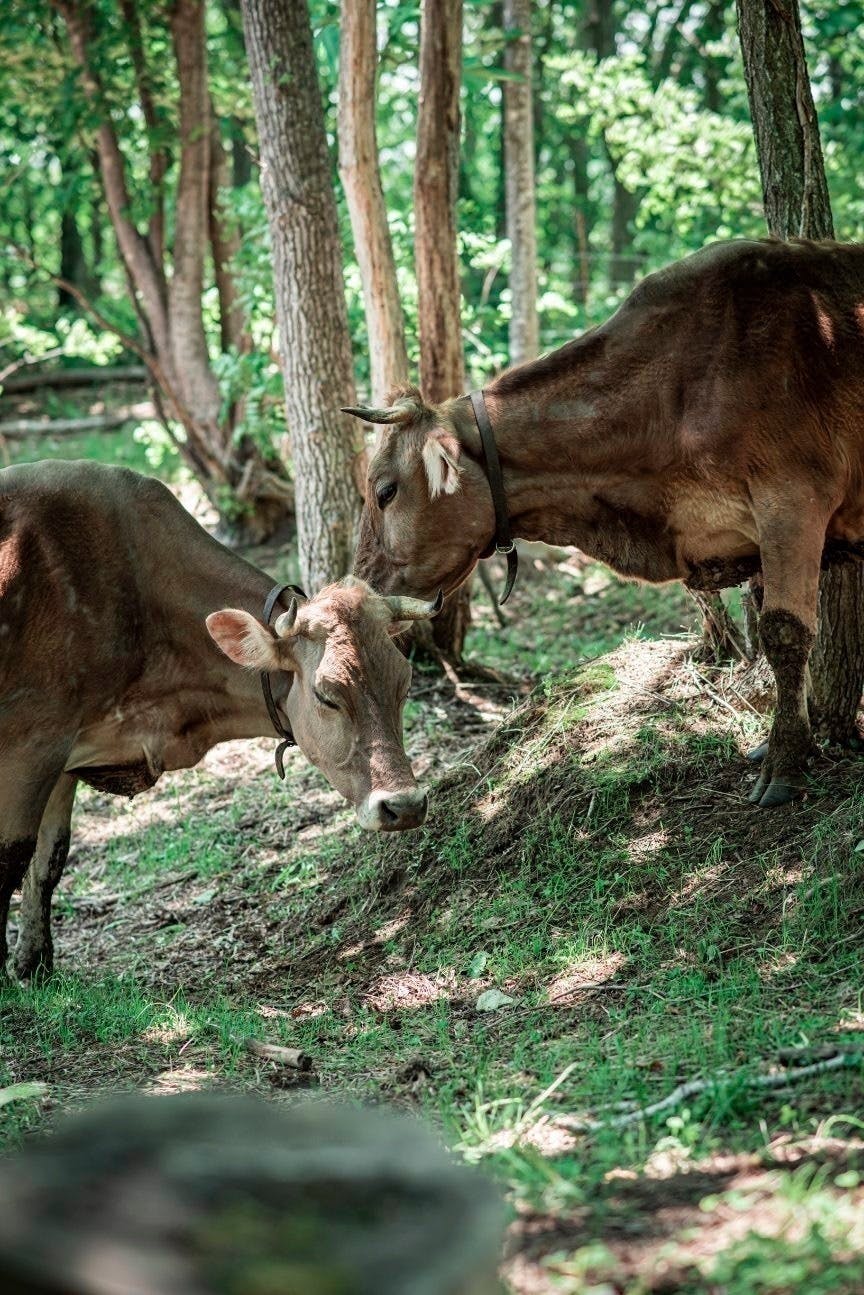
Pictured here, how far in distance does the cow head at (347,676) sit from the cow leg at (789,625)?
5.38 feet

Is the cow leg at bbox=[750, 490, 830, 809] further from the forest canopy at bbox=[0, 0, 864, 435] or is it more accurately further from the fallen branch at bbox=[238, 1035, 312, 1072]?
the forest canopy at bbox=[0, 0, 864, 435]

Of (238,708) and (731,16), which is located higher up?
(731,16)

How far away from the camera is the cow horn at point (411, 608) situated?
261 inches

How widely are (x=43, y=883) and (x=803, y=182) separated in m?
5.57

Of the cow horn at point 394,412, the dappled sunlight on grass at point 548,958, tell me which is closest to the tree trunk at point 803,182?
the dappled sunlight on grass at point 548,958

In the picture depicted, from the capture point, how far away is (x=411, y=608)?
21.9 ft

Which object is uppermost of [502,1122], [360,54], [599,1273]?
[360,54]

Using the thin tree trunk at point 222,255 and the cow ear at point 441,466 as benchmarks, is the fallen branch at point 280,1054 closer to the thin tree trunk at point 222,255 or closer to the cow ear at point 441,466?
the cow ear at point 441,466

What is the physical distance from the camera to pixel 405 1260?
249cm

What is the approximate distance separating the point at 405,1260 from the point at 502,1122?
74.3 inches

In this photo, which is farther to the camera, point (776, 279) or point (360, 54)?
point (360, 54)

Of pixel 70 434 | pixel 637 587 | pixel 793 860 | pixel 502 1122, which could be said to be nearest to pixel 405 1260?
pixel 502 1122

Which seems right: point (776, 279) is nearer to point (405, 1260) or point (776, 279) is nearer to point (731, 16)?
point (405, 1260)

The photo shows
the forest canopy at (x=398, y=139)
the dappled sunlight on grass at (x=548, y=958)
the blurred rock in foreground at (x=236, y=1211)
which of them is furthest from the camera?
the forest canopy at (x=398, y=139)
